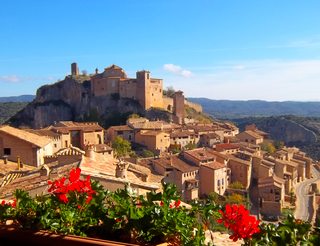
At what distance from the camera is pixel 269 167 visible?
4688 centimetres

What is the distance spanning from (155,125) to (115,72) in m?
22.2

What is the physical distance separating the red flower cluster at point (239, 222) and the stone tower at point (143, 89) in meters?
68.0

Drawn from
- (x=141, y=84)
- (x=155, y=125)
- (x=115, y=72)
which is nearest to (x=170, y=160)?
(x=155, y=125)

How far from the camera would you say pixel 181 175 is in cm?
3853

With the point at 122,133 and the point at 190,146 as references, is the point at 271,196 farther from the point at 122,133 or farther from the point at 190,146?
the point at 122,133

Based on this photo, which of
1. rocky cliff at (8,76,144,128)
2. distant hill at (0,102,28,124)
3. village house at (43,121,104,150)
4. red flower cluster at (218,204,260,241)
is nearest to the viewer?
red flower cluster at (218,204,260,241)

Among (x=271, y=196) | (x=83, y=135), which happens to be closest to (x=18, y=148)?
(x=271, y=196)

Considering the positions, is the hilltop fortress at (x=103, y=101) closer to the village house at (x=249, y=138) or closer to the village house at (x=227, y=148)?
the village house at (x=249, y=138)

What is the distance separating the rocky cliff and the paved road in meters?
30.6

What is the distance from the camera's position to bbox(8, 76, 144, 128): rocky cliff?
71688 millimetres

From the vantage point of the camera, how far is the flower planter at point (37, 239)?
262 cm

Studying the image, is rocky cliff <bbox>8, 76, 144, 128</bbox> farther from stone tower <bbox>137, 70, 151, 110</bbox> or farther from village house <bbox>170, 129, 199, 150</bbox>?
village house <bbox>170, 129, 199, 150</bbox>

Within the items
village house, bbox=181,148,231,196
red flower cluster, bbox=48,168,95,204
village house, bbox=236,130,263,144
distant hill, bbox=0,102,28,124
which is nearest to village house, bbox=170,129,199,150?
village house, bbox=236,130,263,144

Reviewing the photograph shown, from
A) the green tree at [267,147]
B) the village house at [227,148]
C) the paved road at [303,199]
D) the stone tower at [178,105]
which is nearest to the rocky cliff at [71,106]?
the stone tower at [178,105]
